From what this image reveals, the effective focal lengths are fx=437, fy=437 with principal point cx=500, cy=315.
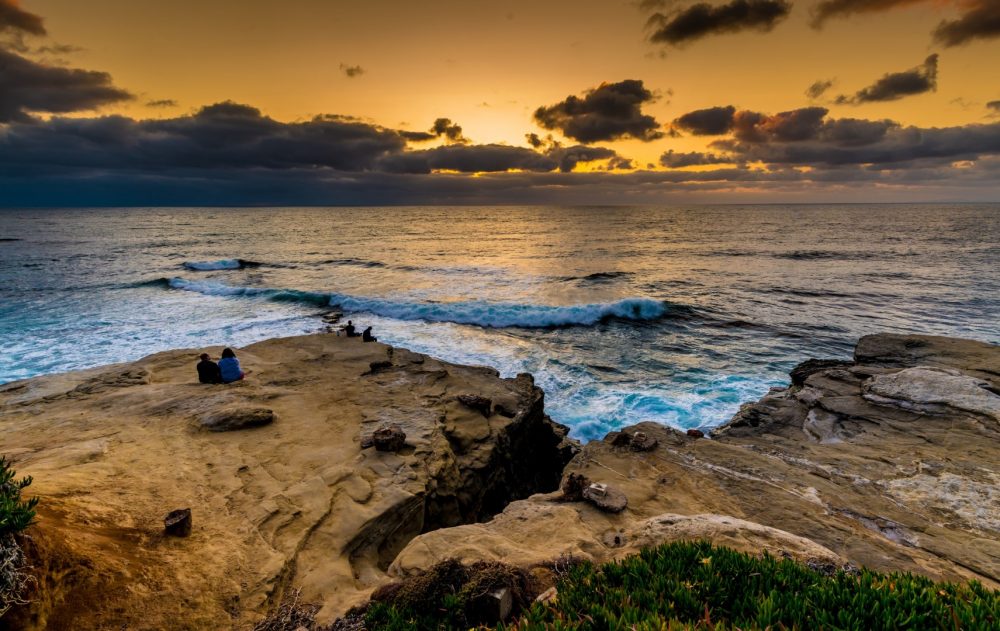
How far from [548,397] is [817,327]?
18.6m

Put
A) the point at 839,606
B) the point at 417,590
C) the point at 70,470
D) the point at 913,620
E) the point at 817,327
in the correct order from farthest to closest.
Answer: the point at 817,327 < the point at 70,470 < the point at 417,590 < the point at 839,606 < the point at 913,620

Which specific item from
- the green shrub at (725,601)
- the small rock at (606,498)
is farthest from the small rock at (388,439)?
the green shrub at (725,601)

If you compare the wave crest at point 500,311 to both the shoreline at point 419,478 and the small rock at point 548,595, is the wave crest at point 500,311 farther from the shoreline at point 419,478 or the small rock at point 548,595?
the small rock at point 548,595

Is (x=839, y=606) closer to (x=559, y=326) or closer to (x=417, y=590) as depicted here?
(x=417, y=590)

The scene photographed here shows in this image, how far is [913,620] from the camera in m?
3.05

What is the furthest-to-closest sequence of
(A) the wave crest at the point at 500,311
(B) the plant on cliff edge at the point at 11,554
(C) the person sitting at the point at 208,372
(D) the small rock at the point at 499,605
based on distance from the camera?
(A) the wave crest at the point at 500,311 < (C) the person sitting at the point at 208,372 < (D) the small rock at the point at 499,605 < (B) the plant on cliff edge at the point at 11,554

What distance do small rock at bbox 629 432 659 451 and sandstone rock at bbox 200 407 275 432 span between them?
26.6ft

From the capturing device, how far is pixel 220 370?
11930mm

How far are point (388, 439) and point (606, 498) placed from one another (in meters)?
4.20

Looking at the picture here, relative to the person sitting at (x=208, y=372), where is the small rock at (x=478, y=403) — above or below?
below

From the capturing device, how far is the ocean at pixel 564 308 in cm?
1848

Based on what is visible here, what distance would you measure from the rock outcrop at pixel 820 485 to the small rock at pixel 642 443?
0.17m

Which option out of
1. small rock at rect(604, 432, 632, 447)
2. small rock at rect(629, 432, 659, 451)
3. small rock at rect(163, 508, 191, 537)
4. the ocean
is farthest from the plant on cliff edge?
the ocean

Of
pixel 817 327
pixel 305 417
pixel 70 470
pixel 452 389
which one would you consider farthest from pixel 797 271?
pixel 70 470
